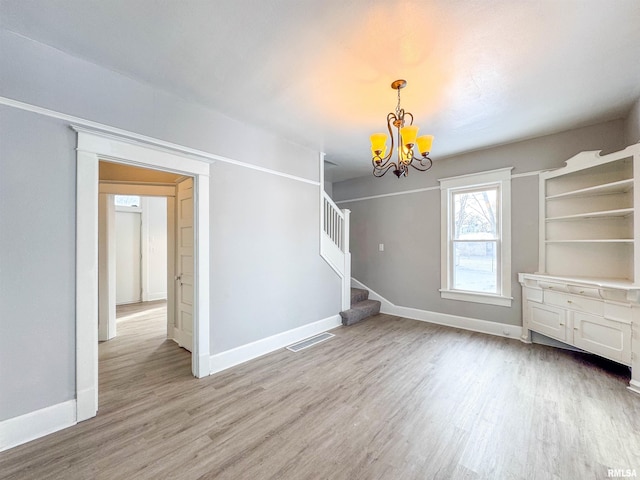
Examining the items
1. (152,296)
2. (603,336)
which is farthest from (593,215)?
(152,296)

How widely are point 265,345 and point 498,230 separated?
3684 millimetres

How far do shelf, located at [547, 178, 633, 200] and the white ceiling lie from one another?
32.5 inches

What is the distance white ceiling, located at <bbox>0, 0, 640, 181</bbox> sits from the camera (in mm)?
1609

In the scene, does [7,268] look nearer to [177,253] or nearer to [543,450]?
[177,253]

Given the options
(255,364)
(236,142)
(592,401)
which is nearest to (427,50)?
(236,142)

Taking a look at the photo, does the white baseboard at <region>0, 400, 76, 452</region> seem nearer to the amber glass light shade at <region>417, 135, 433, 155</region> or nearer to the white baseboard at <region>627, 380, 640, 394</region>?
the amber glass light shade at <region>417, 135, 433, 155</region>

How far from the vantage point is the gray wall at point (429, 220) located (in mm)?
3541

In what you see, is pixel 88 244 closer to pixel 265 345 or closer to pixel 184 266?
pixel 184 266

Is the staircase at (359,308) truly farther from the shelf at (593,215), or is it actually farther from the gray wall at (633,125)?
the gray wall at (633,125)

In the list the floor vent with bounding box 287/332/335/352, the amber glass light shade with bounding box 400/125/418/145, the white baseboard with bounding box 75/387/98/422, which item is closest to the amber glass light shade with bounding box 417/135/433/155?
the amber glass light shade with bounding box 400/125/418/145

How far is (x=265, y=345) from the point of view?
3.31m

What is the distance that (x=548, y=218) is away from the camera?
3.49 metres

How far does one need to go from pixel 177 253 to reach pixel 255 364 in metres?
1.81

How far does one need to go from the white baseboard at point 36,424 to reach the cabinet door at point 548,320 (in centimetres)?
479
